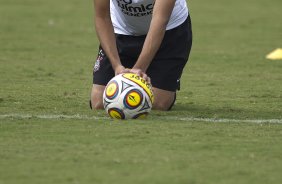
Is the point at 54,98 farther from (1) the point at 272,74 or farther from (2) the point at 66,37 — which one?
(2) the point at 66,37

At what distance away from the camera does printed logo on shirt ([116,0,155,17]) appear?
29.2 feet

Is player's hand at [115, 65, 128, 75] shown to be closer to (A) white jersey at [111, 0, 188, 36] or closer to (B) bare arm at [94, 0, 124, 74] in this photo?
(B) bare arm at [94, 0, 124, 74]

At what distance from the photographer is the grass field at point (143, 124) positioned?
232 inches

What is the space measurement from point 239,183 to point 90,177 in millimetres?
977

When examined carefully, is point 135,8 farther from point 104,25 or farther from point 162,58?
point 162,58

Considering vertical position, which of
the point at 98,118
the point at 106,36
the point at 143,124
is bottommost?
the point at 98,118

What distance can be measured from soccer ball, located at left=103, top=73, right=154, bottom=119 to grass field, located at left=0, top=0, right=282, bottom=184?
0.48ft

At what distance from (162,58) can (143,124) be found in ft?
6.41

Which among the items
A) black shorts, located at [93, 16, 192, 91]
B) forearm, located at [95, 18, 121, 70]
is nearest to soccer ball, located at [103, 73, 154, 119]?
forearm, located at [95, 18, 121, 70]

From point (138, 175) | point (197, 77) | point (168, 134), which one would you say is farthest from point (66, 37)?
point (138, 175)

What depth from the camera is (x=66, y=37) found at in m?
17.9

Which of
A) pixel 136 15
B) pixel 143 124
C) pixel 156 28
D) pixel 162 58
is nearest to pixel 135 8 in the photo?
pixel 136 15

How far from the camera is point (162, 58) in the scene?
9.59m

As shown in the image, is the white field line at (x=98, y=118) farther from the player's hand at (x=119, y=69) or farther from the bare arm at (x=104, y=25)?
the bare arm at (x=104, y=25)
